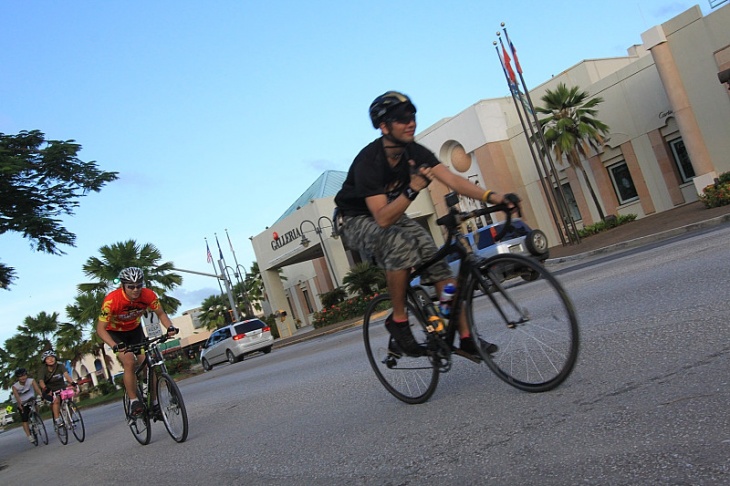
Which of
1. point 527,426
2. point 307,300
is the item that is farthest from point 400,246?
point 307,300

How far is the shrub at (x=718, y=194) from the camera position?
22875 millimetres

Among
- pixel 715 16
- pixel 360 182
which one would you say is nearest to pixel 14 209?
pixel 360 182

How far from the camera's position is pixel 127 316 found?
24.7 ft

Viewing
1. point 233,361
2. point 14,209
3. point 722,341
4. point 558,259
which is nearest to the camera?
point 722,341

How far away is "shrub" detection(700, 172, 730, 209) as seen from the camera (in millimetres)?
22875

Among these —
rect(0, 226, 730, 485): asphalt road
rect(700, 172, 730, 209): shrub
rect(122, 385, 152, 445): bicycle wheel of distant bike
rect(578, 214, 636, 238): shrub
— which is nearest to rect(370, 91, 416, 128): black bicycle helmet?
rect(0, 226, 730, 485): asphalt road

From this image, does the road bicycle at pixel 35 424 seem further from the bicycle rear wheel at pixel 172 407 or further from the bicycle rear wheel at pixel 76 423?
the bicycle rear wheel at pixel 172 407

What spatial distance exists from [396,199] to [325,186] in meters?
38.2

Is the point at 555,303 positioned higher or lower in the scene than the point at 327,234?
lower

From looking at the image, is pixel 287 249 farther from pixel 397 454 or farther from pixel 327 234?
pixel 397 454

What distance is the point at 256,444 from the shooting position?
5695mm

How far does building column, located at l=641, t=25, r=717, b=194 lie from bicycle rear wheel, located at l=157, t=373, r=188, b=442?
82.2 feet

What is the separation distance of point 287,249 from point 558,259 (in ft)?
73.8

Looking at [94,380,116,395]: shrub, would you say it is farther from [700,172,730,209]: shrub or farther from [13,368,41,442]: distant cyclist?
[700,172,730,209]: shrub
